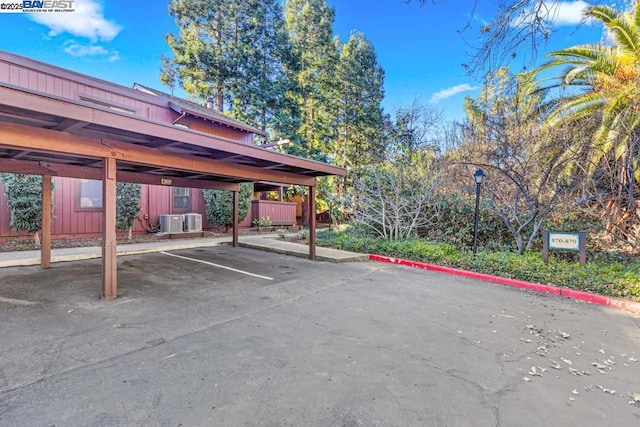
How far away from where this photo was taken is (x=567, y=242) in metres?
6.70

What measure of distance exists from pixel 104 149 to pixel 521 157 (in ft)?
30.3

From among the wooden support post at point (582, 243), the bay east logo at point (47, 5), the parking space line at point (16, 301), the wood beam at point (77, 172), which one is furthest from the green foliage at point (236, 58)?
the parking space line at point (16, 301)

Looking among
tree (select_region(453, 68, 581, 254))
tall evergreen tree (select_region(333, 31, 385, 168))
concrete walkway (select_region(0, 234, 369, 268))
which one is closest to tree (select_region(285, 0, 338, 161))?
tall evergreen tree (select_region(333, 31, 385, 168))

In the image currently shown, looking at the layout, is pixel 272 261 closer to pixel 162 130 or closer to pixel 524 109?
pixel 162 130

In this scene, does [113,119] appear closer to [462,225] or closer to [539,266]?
[539,266]

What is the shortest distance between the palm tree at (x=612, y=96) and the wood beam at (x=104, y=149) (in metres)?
8.14

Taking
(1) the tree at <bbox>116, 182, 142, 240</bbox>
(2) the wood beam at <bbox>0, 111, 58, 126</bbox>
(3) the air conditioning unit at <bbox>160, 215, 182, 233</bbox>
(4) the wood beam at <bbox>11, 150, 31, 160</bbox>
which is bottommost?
(3) the air conditioning unit at <bbox>160, 215, 182, 233</bbox>

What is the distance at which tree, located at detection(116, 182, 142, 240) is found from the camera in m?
10.5

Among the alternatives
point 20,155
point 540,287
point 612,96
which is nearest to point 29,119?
point 20,155

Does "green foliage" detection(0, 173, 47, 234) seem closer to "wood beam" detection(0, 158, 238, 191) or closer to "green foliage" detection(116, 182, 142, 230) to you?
"green foliage" detection(116, 182, 142, 230)

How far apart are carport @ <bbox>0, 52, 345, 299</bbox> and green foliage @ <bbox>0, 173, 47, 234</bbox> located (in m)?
2.71

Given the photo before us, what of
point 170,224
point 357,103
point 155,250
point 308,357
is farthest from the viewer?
point 357,103

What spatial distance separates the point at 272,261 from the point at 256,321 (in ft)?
14.4

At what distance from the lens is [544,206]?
8.05 meters
